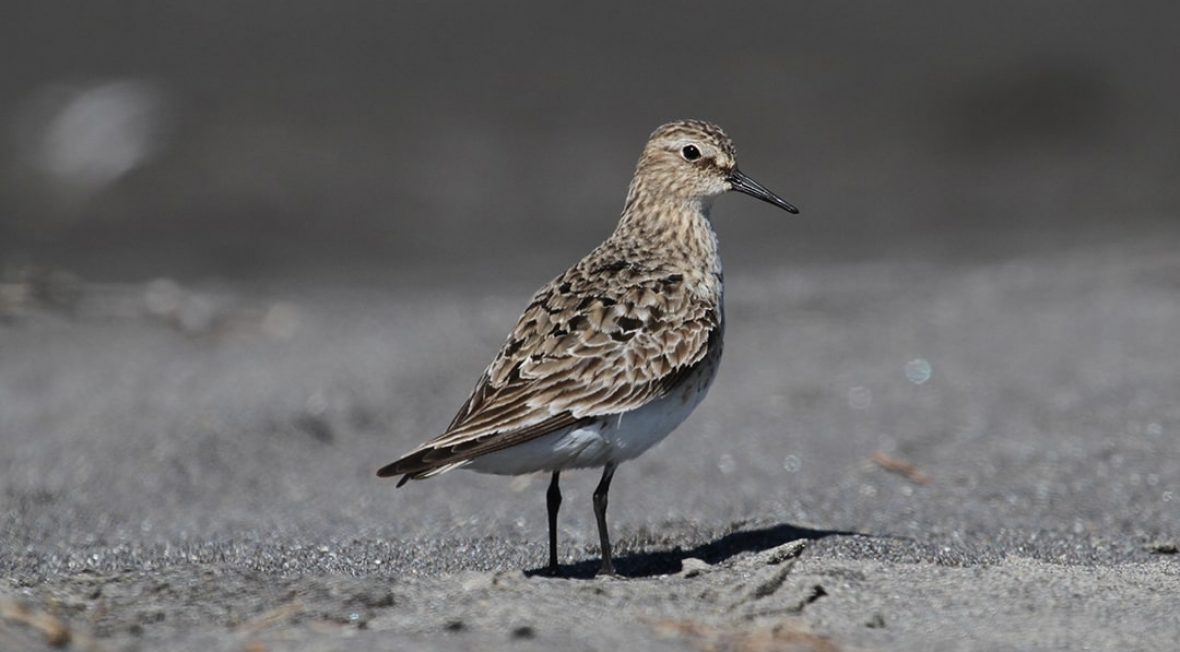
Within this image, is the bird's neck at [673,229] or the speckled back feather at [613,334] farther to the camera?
the bird's neck at [673,229]

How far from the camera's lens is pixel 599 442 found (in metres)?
5.73

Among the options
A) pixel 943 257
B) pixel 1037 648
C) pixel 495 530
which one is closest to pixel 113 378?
pixel 495 530

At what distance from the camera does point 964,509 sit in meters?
7.19

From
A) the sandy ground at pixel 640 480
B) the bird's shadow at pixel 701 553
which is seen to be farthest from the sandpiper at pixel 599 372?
the sandy ground at pixel 640 480

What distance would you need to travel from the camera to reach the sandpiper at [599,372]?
5.54 meters

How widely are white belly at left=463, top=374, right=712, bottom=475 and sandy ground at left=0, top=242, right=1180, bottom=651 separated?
47cm

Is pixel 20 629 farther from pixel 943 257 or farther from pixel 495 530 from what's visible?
pixel 943 257

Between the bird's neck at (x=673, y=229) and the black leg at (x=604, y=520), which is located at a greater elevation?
the bird's neck at (x=673, y=229)

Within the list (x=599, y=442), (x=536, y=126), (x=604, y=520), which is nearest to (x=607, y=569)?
(x=604, y=520)

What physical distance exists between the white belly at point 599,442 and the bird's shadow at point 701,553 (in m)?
0.43

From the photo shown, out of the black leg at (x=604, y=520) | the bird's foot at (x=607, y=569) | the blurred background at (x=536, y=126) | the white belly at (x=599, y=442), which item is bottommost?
the bird's foot at (x=607, y=569)

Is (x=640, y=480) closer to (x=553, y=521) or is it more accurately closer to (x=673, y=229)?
(x=673, y=229)

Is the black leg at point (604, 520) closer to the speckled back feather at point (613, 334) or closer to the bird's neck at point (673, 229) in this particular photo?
the speckled back feather at point (613, 334)

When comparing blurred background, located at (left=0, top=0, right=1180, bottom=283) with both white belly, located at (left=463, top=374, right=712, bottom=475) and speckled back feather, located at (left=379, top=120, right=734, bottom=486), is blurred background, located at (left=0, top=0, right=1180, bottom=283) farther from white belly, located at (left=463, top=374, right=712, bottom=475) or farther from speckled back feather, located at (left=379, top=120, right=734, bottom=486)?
white belly, located at (left=463, top=374, right=712, bottom=475)
